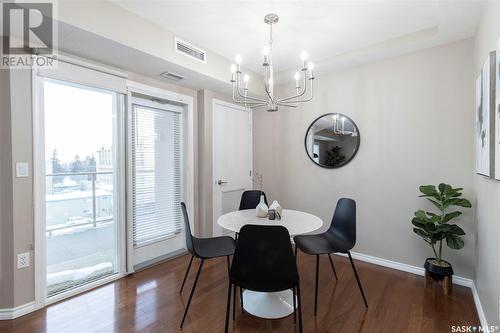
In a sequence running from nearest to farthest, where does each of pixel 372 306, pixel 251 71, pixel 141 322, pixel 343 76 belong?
pixel 141 322 → pixel 372 306 → pixel 343 76 → pixel 251 71

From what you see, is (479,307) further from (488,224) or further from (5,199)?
(5,199)

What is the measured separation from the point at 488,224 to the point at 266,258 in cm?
166

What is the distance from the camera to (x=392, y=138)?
2.92 metres

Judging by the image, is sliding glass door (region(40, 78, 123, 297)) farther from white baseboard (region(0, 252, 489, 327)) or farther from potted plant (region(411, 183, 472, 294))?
potted plant (region(411, 183, 472, 294))

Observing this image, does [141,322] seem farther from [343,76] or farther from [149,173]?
[343,76]

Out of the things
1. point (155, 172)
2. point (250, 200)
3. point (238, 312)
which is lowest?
point (238, 312)

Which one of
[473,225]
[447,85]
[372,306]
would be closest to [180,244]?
[372,306]

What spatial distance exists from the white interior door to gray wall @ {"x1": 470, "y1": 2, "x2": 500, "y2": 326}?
2.78m

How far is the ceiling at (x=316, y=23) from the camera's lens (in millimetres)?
2105

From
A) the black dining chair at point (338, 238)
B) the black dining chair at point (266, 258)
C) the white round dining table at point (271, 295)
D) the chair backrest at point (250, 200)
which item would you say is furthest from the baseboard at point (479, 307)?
the chair backrest at point (250, 200)

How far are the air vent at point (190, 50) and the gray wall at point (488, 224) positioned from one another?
8.13 feet

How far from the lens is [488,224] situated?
1.83 m

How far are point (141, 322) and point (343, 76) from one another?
343 cm

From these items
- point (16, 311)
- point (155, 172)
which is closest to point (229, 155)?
point (155, 172)
